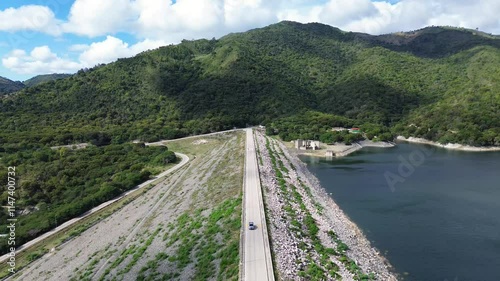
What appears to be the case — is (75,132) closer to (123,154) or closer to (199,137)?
(123,154)

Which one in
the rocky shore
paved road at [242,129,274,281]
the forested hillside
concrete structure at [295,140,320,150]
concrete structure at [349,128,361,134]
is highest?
the forested hillside

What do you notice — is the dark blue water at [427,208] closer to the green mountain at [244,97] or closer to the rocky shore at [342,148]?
the rocky shore at [342,148]

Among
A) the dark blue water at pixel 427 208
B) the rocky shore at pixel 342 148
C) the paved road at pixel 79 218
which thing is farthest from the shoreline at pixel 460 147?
the paved road at pixel 79 218

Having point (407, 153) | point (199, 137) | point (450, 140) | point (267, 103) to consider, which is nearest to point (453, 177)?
point (407, 153)

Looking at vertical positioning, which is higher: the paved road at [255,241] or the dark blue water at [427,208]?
the paved road at [255,241]

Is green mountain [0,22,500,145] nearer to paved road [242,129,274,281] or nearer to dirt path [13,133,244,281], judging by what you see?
dirt path [13,133,244,281]

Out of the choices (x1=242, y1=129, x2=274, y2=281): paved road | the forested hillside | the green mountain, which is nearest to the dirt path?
(x1=242, y1=129, x2=274, y2=281): paved road

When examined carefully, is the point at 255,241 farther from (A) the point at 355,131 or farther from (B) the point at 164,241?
(A) the point at 355,131

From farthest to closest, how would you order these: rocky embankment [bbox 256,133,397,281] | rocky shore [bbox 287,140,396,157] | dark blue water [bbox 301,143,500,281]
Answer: rocky shore [bbox 287,140,396,157], dark blue water [bbox 301,143,500,281], rocky embankment [bbox 256,133,397,281]
